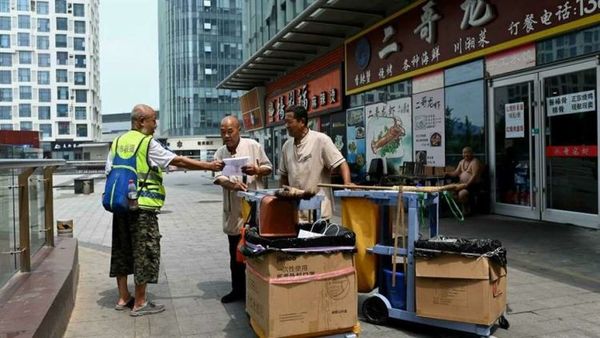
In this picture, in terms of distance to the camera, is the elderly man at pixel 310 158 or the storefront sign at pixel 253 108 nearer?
the elderly man at pixel 310 158

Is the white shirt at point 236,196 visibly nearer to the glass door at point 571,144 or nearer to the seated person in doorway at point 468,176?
the glass door at point 571,144

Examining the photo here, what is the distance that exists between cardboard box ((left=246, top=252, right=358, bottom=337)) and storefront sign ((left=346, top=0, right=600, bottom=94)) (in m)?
6.38

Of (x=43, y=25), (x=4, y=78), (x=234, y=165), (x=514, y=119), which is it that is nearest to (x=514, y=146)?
(x=514, y=119)

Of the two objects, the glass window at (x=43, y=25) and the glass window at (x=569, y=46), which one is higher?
the glass window at (x=43, y=25)

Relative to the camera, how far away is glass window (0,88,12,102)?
7993 cm

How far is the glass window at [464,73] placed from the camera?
34.2ft

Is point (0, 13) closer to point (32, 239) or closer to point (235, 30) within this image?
point (235, 30)

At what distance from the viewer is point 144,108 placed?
464 centimetres

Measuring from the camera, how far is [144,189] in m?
4.52

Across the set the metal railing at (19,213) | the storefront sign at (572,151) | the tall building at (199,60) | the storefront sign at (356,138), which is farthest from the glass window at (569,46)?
the tall building at (199,60)

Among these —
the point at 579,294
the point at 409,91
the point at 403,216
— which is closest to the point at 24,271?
the point at 403,216

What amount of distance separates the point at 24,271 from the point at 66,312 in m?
0.68

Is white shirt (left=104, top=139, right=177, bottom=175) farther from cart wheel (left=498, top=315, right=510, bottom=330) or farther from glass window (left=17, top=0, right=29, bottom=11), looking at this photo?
glass window (left=17, top=0, right=29, bottom=11)

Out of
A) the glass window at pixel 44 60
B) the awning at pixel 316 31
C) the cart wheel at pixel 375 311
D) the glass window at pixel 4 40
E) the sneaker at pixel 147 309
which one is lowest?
the sneaker at pixel 147 309
